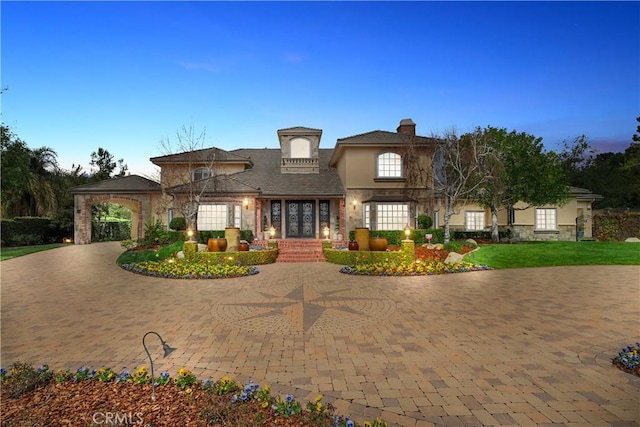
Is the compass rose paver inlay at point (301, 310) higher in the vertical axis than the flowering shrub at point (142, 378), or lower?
lower

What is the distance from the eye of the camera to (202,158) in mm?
23672

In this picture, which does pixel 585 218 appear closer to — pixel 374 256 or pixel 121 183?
pixel 374 256

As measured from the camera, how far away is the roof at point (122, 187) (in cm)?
2453

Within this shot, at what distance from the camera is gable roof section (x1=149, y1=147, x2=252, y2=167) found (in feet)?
76.4

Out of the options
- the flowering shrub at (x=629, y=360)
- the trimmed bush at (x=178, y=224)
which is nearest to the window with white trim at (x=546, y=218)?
the flowering shrub at (x=629, y=360)

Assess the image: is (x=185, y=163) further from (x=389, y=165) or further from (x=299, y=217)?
(x=389, y=165)

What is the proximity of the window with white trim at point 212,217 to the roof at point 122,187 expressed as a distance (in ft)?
18.8

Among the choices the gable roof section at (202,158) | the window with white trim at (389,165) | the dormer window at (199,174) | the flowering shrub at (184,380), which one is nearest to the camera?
the flowering shrub at (184,380)

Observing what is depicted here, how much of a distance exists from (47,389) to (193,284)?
23.7 feet

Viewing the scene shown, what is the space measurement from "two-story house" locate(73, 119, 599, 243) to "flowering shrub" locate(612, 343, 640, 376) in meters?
16.6

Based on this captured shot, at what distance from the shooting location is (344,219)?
21.9 metres

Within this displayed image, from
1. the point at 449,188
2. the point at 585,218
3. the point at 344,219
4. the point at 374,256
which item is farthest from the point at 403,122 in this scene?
the point at 585,218

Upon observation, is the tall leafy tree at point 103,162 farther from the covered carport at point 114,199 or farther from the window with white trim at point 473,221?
the window with white trim at point 473,221

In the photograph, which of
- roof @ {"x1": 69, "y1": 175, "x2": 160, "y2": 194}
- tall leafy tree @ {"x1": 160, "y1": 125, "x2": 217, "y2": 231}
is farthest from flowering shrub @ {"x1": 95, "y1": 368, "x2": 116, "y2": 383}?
roof @ {"x1": 69, "y1": 175, "x2": 160, "y2": 194}
